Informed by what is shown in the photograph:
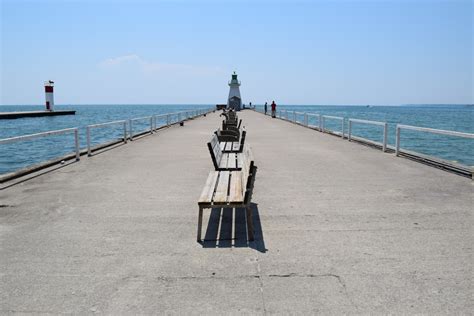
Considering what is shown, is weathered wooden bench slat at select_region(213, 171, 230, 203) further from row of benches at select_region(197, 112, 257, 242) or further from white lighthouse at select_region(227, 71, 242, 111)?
white lighthouse at select_region(227, 71, 242, 111)

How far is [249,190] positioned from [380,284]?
68.7 inches

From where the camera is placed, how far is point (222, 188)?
5543 millimetres

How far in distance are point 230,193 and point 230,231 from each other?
18.4 inches

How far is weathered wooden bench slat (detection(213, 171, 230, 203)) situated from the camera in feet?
16.3

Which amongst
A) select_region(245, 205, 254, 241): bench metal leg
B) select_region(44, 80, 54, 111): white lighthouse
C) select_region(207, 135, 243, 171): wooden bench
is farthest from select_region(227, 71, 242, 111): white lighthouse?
select_region(245, 205, 254, 241): bench metal leg

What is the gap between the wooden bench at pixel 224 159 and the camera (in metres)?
7.16

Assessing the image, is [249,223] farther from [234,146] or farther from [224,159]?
[234,146]

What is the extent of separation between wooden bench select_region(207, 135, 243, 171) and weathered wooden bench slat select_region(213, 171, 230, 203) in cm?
65

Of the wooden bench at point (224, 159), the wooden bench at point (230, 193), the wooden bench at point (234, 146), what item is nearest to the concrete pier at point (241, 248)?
the wooden bench at point (230, 193)

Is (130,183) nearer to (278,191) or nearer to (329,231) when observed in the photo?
(278,191)

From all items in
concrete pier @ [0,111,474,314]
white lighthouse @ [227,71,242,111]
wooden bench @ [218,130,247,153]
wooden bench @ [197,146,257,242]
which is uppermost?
white lighthouse @ [227,71,242,111]

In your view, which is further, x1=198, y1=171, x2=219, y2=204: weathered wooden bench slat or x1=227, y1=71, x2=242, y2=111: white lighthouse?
x1=227, y1=71, x2=242, y2=111: white lighthouse

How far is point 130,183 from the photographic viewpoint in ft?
27.6

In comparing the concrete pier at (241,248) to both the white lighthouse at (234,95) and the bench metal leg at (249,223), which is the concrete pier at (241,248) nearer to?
the bench metal leg at (249,223)
